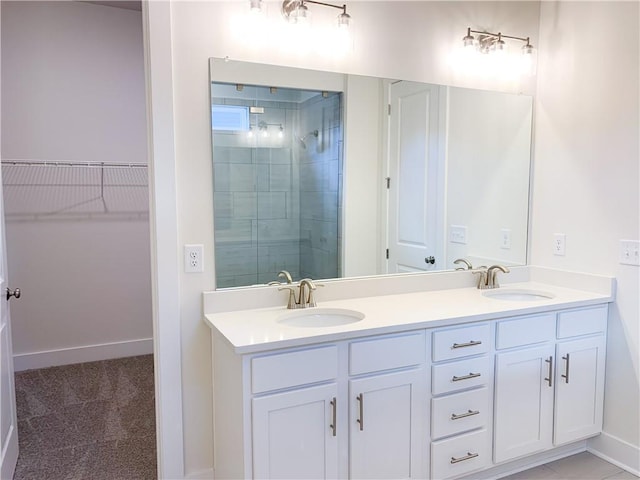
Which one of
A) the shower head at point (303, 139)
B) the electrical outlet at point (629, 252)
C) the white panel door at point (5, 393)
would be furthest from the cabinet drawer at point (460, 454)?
the white panel door at point (5, 393)

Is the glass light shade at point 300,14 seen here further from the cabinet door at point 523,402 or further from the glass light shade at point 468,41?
the cabinet door at point 523,402

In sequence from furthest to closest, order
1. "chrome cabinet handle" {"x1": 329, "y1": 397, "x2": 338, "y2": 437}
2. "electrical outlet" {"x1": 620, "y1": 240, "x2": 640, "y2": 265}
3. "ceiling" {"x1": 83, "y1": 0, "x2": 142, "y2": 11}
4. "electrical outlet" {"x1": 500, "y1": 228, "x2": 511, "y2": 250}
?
"ceiling" {"x1": 83, "y1": 0, "x2": 142, "y2": 11} < "electrical outlet" {"x1": 500, "y1": 228, "x2": 511, "y2": 250} < "electrical outlet" {"x1": 620, "y1": 240, "x2": 640, "y2": 265} < "chrome cabinet handle" {"x1": 329, "y1": 397, "x2": 338, "y2": 437}

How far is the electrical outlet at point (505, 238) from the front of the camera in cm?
285

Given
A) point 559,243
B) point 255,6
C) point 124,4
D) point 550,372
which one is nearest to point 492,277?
point 559,243

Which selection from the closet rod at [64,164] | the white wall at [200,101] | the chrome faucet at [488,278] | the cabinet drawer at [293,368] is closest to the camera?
the cabinet drawer at [293,368]

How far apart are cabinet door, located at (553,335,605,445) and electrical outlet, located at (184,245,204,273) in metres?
1.75

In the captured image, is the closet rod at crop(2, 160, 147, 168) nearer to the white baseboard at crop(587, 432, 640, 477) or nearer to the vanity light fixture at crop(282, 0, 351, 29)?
the vanity light fixture at crop(282, 0, 351, 29)

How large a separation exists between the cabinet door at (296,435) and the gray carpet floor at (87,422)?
0.88 m

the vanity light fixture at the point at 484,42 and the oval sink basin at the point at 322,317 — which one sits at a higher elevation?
the vanity light fixture at the point at 484,42

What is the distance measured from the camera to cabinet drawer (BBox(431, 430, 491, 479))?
6.74 ft

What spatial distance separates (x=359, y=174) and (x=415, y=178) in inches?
13.9

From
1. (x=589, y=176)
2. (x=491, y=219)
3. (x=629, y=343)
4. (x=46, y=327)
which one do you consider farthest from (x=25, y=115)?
(x=629, y=343)

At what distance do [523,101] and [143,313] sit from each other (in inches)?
130

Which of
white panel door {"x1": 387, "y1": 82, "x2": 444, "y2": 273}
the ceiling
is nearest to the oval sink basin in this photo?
white panel door {"x1": 387, "y1": 82, "x2": 444, "y2": 273}
